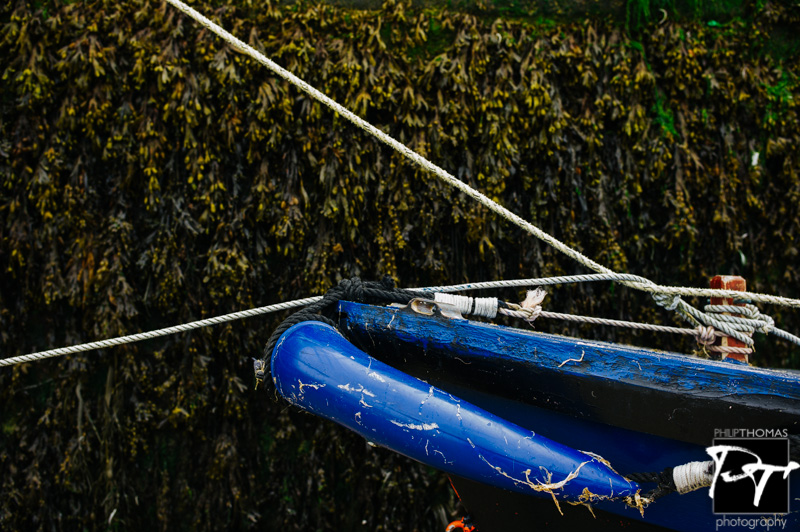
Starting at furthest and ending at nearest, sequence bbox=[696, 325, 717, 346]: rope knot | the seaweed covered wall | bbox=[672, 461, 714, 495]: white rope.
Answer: the seaweed covered wall
bbox=[696, 325, 717, 346]: rope knot
bbox=[672, 461, 714, 495]: white rope

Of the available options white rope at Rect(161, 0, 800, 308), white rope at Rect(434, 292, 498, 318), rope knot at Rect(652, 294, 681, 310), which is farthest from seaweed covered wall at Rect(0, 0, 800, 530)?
white rope at Rect(434, 292, 498, 318)

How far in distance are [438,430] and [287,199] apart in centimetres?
177

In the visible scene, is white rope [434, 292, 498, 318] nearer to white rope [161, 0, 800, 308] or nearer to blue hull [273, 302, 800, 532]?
blue hull [273, 302, 800, 532]

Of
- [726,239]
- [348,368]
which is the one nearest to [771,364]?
[726,239]

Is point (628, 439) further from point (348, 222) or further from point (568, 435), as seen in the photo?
point (348, 222)

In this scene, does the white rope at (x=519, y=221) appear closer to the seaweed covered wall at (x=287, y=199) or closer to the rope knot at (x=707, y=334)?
the rope knot at (x=707, y=334)

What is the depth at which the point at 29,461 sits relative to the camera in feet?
8.55

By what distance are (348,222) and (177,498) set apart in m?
1.79

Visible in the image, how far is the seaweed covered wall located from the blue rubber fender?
1374mm

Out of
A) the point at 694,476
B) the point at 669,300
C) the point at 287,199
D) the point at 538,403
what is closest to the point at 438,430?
the point at 538,403

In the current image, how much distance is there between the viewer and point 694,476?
1152 millimetres

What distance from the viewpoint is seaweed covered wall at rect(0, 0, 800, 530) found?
2562 mm
